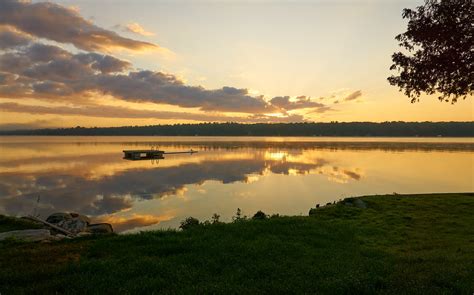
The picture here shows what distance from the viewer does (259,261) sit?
474 inches

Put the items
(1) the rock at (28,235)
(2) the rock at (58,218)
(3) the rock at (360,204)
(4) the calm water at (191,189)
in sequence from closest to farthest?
1. (1) the rock at (28,235)
2. (2) the rock at (58,218)
3. (3) the rock at (360,204)
4. (4) the calm water at (191,189)

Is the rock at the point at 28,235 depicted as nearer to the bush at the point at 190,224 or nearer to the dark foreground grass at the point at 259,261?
the dark foreground grass at the point at 259,261

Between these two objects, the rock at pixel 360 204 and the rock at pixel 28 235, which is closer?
the rock at pixel 28 235

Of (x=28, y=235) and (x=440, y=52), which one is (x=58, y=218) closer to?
(x=28, y=235)

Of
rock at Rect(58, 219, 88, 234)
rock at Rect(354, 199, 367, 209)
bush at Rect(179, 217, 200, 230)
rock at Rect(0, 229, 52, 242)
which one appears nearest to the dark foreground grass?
rock at Rect(0, 229, 52, 242)

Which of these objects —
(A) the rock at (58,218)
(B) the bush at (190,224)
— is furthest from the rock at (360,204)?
(A) the rock at (58,218)

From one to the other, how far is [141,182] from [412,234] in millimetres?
35410

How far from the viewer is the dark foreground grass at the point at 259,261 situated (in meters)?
9.84

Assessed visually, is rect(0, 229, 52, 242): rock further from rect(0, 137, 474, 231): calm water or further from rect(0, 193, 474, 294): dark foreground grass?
rect(0, 137, 474, 231): calm water

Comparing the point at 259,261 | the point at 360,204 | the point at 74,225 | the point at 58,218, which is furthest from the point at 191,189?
the point at 259,261

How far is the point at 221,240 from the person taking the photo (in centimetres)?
1445

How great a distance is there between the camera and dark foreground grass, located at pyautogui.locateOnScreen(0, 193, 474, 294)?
984cm

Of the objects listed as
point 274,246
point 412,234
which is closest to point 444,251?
point 412,234

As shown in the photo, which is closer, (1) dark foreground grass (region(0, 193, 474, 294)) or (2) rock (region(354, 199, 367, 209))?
(1) dark foreground grass (region(0, 193, 474, 294))
